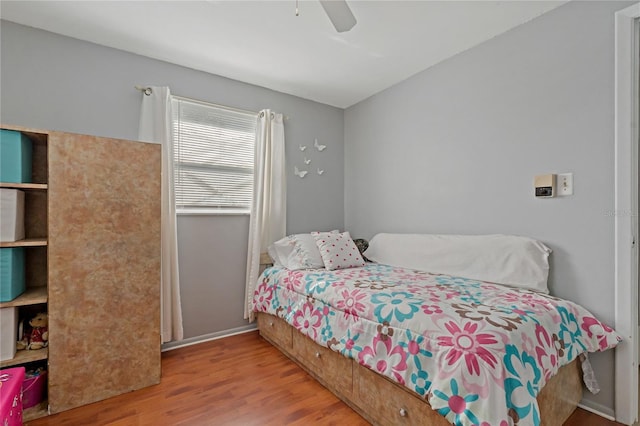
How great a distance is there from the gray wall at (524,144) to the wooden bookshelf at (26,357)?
9.20ft

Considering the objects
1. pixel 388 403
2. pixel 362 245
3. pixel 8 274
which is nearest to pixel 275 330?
pixel 362 245

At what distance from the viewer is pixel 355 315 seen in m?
1.79

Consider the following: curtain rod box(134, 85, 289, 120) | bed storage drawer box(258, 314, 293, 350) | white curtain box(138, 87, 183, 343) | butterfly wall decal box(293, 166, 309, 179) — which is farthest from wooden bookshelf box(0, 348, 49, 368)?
butterfly wall decal box(293, 166, 309, 179)

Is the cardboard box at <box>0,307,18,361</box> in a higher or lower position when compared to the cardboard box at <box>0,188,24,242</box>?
lower

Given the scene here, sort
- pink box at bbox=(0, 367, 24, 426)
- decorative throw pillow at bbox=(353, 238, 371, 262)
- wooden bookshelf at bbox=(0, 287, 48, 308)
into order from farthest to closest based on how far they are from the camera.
Result: decorative throw pillow at bbox=(353, 238, 371, 262), wooden bookshelf at bbox=(0, 287, 48, 308), pink box at bbox=(0, 367, 24, 426)

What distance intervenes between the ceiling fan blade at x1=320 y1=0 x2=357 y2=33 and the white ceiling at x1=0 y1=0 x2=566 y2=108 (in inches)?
17.3

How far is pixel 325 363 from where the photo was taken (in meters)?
2.02

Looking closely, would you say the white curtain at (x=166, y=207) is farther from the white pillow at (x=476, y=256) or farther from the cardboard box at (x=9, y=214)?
the white pillow at (x=476, y=256)

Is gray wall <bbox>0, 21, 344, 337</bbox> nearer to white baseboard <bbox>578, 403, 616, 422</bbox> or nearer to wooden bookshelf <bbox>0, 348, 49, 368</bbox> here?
wooden bookshelf <bbox>0, 348, 49, 368</bbox>

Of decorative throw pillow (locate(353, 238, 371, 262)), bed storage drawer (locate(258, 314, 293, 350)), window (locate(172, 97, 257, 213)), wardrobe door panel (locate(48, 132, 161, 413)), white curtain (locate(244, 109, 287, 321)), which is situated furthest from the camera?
decorative throw pillow (locate(353, 238, 371, 262))

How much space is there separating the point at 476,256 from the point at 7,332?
116 inches

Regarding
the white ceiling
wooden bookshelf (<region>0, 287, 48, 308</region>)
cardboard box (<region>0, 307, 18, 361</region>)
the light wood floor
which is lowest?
the light wood floor

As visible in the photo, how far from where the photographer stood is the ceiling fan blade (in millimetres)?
1472

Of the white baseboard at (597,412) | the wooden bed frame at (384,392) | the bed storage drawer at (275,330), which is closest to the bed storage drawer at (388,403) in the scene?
the wooden bed frame at (384,392)
